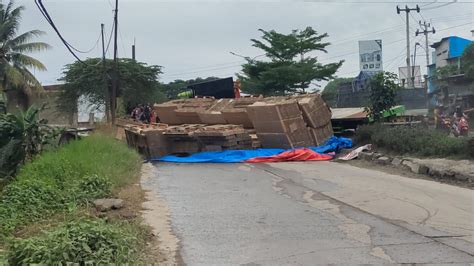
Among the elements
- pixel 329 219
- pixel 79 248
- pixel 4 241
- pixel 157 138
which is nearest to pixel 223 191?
pixel 329 219

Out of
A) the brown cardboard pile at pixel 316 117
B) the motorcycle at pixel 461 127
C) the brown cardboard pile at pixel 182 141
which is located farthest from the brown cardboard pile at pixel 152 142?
the motorcycle at pixel 461 127

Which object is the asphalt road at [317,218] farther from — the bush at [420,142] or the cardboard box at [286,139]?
the cardboard box at [286,139]

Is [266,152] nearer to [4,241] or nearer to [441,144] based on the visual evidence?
[441,144]

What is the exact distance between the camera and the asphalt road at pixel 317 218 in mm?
5652

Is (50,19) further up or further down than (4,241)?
further up

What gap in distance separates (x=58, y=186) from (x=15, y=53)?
2965 cm

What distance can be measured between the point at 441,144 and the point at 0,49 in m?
30.2

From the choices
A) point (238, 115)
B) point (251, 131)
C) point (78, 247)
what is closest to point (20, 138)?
point (251, 131)

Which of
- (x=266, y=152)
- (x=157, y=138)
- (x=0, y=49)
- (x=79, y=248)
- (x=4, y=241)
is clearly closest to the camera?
(x=79, y=248)

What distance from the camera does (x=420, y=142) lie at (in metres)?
12.7

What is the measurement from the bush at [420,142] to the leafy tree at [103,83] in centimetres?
2821

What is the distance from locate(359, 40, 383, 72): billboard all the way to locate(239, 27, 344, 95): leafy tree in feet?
28.4

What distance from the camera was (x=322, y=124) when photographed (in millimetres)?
17438

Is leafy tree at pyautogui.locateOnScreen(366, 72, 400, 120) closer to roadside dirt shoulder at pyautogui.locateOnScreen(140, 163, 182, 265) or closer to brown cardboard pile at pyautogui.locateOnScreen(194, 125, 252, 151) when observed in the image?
brown cardboard pile at pyautogui.locateOnScreen(194, 125, 252, 151)
